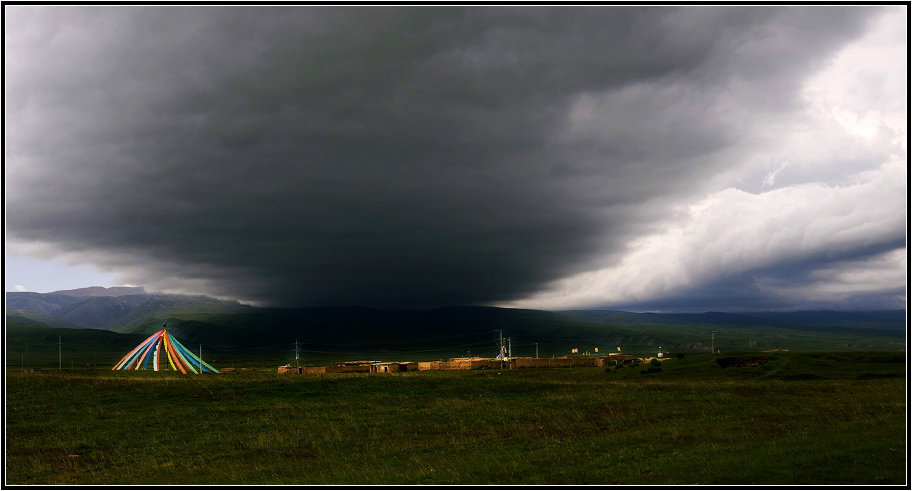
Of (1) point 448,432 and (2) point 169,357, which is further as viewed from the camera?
(2) point 169,357

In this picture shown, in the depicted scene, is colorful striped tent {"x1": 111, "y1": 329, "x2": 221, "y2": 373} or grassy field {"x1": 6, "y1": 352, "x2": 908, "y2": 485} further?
colorful striped tent {"x1": 111, "y1": 329, "x2": 221, "y2": 373}

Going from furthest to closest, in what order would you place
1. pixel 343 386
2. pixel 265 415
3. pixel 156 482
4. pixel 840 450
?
1. pixel 343 386
2. pixel 265 415
3. pixel 156 482
4. pixel 840 450

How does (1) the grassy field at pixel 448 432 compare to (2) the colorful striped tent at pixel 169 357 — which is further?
(2) the colorful striped tent at pixel 169 357

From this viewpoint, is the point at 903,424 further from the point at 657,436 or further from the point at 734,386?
the point at 734,386

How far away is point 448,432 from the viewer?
29.4 meters

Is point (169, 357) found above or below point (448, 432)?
below

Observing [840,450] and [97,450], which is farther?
[97,450]

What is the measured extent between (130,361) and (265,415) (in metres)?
68.0

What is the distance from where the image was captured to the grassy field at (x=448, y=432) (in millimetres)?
18094

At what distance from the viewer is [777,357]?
6969 cm

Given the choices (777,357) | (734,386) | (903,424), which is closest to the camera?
(903,424)

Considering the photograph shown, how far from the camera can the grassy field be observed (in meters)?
18.1

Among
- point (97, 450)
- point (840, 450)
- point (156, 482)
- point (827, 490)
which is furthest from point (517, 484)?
point (97, 450)

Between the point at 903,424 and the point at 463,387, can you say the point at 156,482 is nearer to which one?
the point at 903,424
